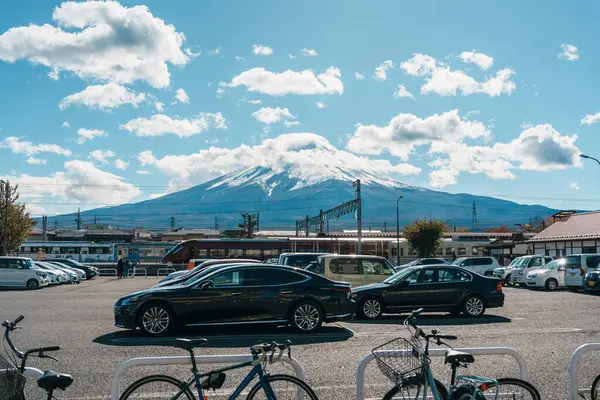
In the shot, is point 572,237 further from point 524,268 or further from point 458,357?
point 458,357

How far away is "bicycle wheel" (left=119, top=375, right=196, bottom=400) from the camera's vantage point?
4832mm

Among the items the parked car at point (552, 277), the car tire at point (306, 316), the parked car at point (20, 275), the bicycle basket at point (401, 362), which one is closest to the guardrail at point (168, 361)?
the bicycle basket at point (401, 362)

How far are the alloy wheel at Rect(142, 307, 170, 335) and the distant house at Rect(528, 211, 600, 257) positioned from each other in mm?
34469

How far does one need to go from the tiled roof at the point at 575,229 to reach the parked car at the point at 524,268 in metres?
8.67

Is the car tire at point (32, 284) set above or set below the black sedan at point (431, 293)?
below

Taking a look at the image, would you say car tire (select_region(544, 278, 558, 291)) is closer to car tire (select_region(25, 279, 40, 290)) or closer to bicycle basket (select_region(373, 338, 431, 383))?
car tire (select_region(25, 279, 40, 290))

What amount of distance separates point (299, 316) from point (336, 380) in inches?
185

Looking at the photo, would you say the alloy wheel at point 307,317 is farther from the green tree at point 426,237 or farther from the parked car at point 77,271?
the green tree at point 426,237

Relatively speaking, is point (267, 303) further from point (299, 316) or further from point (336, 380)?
point (336, 380)

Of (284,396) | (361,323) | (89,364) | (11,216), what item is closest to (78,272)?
(11,216)

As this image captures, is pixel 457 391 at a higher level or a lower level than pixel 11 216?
lower

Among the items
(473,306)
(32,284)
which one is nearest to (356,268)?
(473,306)

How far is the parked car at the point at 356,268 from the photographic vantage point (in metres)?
19.4

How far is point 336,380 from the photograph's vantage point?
7.95 m
